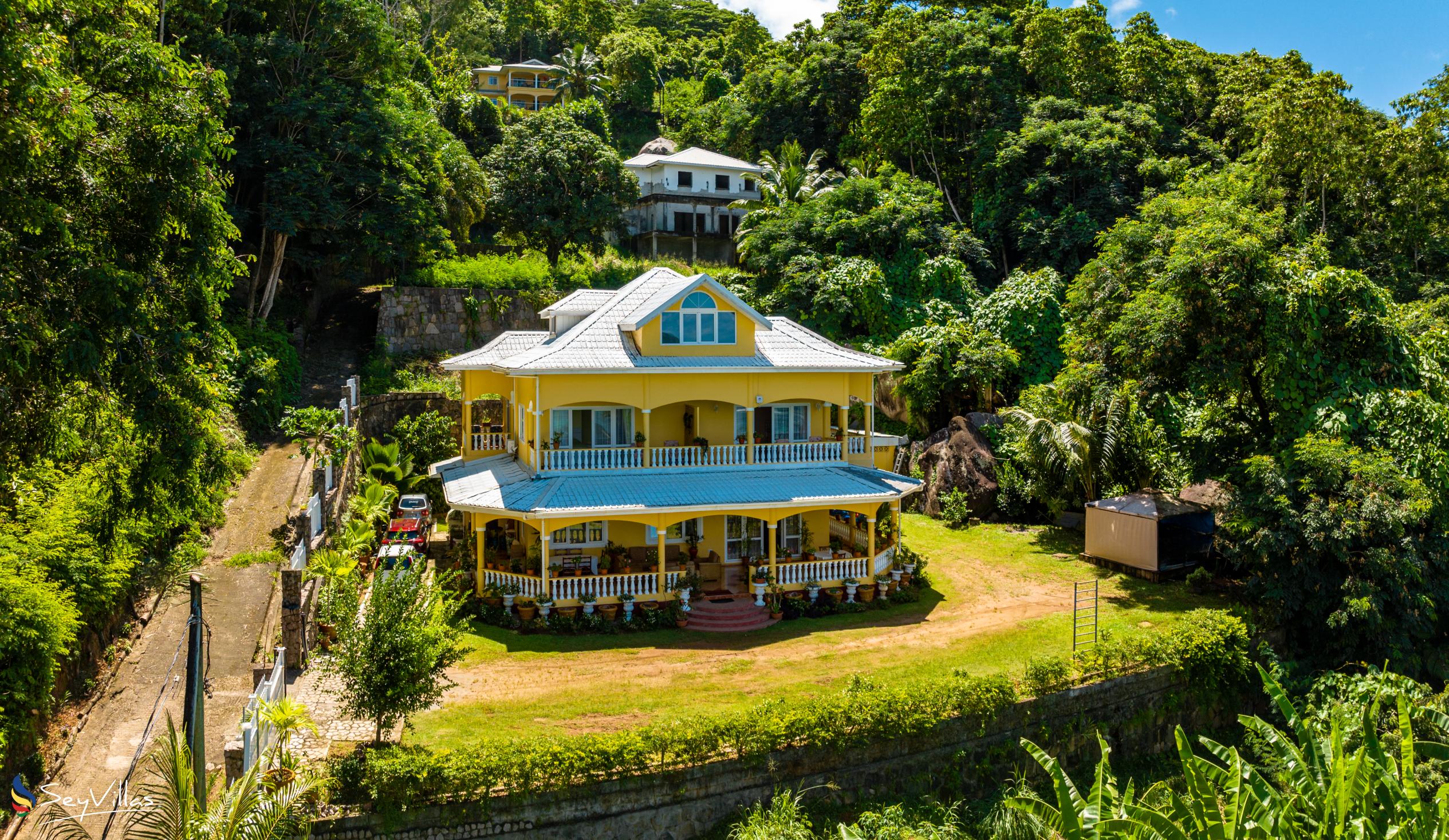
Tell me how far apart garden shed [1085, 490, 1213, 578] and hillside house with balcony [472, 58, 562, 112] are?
5926 centimetres

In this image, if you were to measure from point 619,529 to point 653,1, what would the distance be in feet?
279

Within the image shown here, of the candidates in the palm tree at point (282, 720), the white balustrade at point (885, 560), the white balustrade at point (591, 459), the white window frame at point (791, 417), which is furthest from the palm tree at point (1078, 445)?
the palm tree at point (282, 720)

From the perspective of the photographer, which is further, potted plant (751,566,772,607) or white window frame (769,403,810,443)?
white window frame (769,403,810,443)

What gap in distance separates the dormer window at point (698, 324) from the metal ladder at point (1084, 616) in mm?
10578

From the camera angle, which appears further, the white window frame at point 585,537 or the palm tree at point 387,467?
the palm tree at point 387,467

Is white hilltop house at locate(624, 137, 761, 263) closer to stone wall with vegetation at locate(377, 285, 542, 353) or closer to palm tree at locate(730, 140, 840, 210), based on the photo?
palm tree at locate(730, 140, 840, 210)

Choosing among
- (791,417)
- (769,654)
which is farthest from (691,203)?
(769,654)

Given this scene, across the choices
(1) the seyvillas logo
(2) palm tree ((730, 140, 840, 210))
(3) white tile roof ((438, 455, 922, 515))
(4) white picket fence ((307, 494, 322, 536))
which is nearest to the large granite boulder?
(3) white tile roof ((438, 455, 922, 515))

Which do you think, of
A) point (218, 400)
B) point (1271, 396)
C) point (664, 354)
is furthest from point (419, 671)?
point (1271, 396)

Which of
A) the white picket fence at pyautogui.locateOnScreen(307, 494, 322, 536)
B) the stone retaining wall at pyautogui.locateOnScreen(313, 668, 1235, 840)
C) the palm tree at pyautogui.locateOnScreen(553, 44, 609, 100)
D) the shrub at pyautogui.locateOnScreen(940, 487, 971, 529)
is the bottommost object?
the stone retaining wall at pyautogui.locateOnScreen(313, 668, 1235, 840)

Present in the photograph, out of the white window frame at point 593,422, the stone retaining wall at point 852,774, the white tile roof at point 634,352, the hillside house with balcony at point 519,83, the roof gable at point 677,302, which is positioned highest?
the hillside house with balcony at point 519,83

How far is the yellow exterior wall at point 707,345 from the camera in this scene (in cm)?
2336

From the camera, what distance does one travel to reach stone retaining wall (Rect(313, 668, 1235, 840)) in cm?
1360

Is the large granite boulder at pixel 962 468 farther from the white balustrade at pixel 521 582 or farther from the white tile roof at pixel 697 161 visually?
the white tile roof at pixel 697 161
